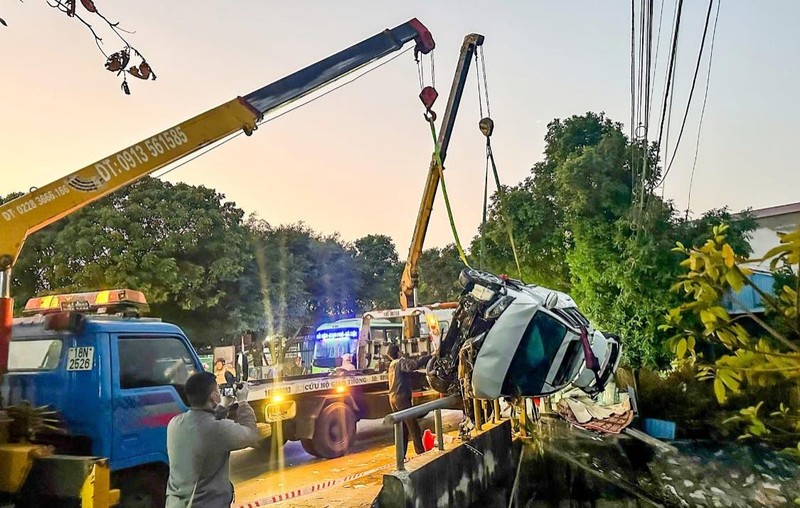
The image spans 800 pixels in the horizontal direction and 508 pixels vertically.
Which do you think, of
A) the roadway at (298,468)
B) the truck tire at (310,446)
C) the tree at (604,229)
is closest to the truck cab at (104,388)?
the roadway at (298,468)

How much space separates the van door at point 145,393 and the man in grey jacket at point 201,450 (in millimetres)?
1516

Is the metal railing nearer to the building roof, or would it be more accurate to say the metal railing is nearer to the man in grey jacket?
the man in grey jacket

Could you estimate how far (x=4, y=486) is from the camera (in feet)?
13.5

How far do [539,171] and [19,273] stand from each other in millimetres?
13899

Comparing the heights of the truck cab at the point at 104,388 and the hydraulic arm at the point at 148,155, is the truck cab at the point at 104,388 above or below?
below

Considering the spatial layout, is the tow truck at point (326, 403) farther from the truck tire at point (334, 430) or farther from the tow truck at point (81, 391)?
the tow truck at point (81, 391)

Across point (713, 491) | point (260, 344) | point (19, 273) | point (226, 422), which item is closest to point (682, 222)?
point (713, 491)

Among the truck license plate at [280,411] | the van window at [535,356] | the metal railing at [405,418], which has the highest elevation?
the van window at [535,356]

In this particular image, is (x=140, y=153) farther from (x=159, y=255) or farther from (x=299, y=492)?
(x=159, y=255)

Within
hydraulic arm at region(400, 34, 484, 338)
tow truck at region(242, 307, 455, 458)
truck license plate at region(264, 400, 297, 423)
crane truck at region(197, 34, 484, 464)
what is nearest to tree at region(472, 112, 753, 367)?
hydraulic arm at region(400, 34, 484, 338)

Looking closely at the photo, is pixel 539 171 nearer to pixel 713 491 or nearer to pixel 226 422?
pixel 713 491

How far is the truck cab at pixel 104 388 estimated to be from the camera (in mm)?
4680

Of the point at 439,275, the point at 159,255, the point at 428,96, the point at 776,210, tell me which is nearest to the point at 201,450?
the point at 428,96

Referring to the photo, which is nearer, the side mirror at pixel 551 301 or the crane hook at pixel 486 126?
the side mirror at pixel 551 301
